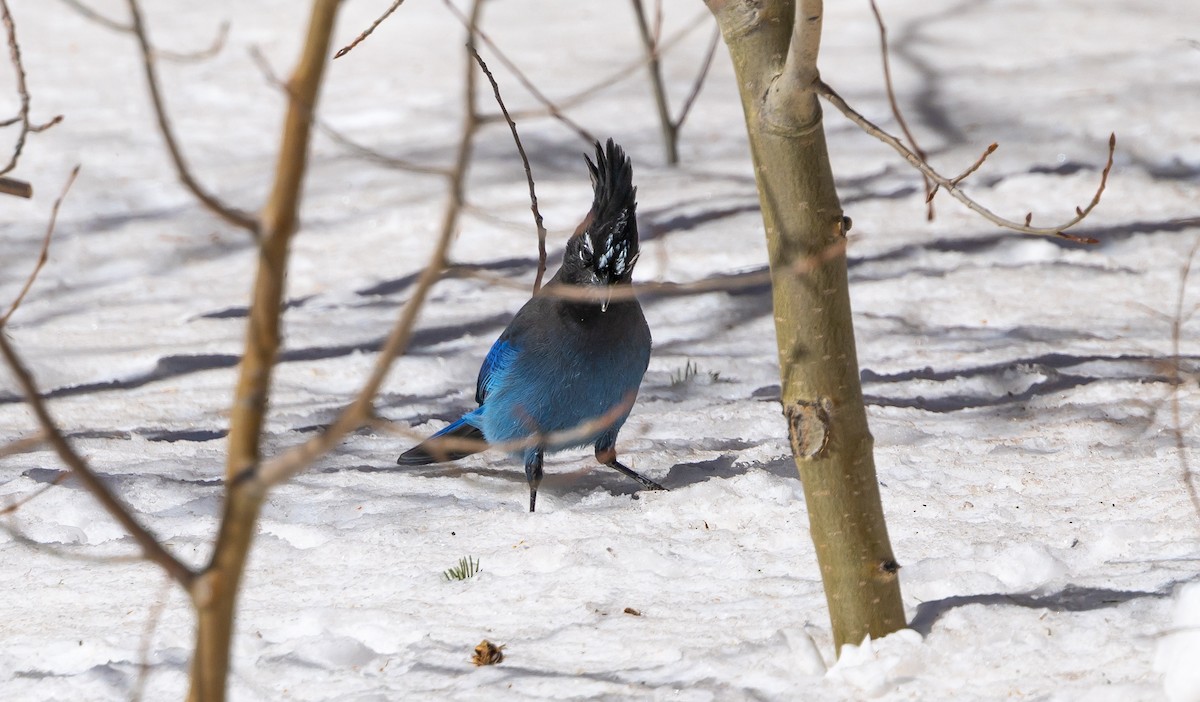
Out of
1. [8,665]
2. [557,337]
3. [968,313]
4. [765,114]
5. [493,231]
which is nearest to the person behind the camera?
[765,114]

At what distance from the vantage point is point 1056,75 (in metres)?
8.00

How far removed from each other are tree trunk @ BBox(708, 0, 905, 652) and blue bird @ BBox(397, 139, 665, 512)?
1.12 metres

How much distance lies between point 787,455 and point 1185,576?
1283mm

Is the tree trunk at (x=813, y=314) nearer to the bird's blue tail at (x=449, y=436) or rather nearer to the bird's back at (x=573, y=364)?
the bird's back at (x=573, y=364)

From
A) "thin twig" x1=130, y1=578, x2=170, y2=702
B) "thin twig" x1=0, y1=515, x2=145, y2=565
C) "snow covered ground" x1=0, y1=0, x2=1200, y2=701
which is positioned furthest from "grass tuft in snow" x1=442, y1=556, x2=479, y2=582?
"thin twig" x1=0, y1=515, x2=145, y2=565

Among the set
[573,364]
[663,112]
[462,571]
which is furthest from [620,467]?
[663,112]

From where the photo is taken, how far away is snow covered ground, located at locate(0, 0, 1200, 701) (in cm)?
241

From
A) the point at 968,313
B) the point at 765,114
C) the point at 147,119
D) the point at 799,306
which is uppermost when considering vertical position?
the point at 147,119

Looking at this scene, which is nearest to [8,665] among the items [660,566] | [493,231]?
[660,566]

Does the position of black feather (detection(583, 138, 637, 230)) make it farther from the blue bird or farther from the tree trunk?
the tree trunk

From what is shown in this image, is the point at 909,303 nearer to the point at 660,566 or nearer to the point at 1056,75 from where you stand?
the point at 660,566

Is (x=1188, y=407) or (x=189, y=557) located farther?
(x=1188, y=407)

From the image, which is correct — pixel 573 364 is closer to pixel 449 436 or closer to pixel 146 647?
pixel 449 436

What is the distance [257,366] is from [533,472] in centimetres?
213
